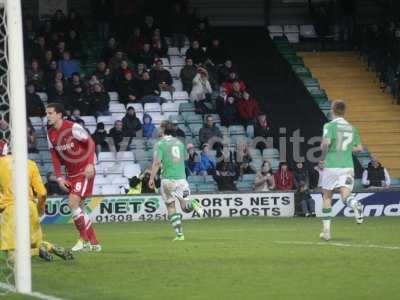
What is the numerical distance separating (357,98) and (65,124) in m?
19.0

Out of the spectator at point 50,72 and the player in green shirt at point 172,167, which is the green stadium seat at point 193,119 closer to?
the spectator at point 50,72

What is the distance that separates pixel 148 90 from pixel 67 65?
2066 millimetres

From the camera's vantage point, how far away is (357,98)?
3322 centimetres

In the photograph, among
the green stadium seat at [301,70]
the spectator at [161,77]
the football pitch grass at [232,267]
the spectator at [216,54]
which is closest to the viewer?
the football pitch grass at [232,267]

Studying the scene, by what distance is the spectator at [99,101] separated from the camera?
93.7ft

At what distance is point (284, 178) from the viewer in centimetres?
2748

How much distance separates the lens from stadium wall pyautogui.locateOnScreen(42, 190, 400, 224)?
25.8 m

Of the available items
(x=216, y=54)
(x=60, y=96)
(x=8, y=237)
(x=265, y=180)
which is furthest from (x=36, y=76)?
(x=8, y=237)

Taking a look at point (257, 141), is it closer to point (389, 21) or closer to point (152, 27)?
point (152, 27)

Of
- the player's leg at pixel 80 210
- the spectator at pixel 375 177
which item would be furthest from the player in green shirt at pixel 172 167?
the spectator at pixel 375 177

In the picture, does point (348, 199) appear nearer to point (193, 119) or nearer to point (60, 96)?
point (60, 96)

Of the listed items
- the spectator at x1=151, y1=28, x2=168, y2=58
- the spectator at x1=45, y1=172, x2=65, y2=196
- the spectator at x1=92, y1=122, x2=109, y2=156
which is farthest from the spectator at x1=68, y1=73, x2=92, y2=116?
the spectator at x1=151, y1=28, x2=168, y2=58

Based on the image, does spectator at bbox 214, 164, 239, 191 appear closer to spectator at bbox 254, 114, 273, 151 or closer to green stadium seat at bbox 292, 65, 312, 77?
spectator at bbox 254, 114, 273, 151

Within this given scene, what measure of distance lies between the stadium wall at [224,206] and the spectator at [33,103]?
326 cm
